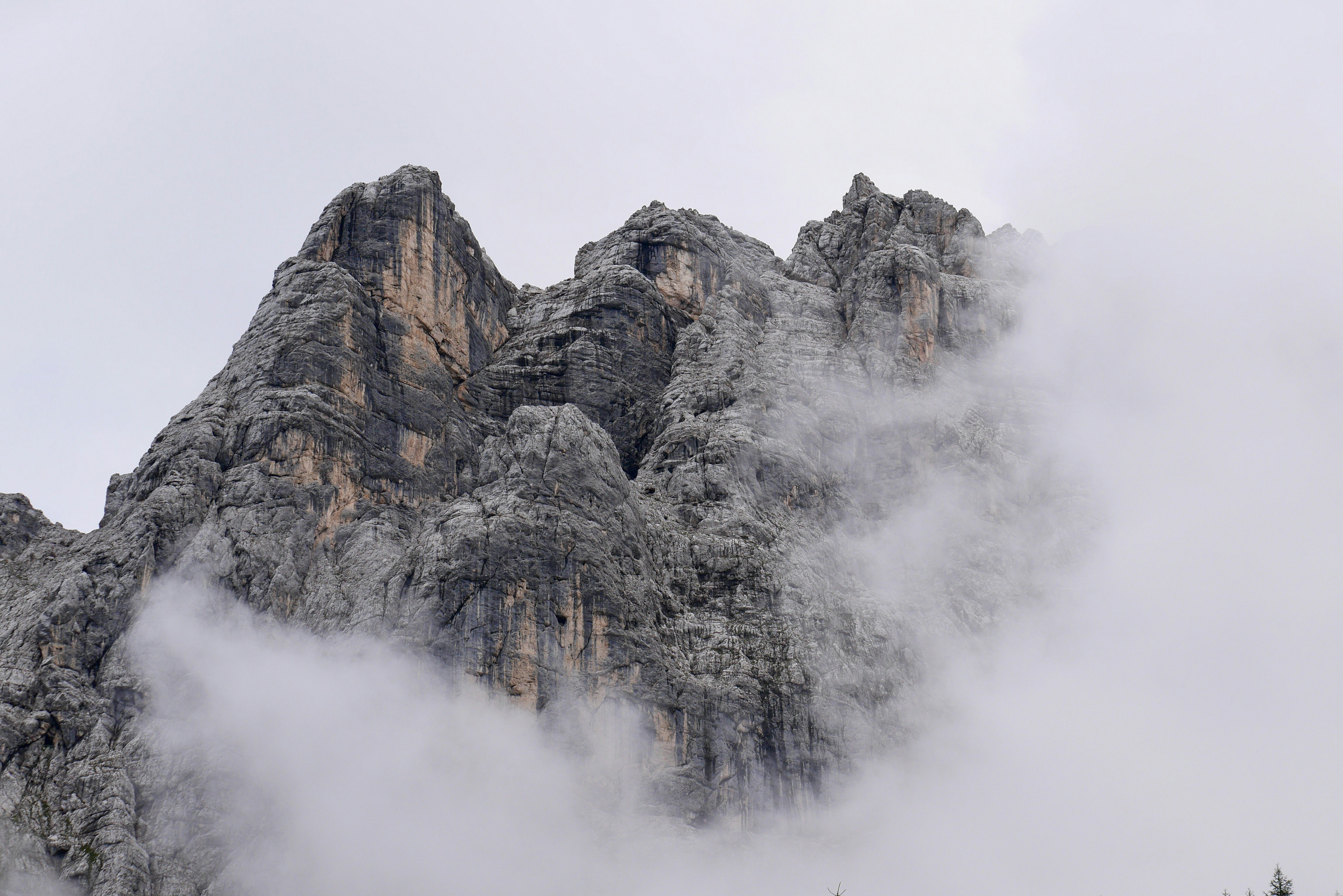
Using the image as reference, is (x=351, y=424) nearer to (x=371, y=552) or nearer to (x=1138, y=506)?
(x=371, y=552)

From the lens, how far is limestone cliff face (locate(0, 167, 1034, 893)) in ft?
337

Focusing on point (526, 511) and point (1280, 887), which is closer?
point (1280, 887)

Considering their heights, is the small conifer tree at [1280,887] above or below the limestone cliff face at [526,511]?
below

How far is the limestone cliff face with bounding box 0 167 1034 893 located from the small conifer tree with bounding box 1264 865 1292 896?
30.0 metres

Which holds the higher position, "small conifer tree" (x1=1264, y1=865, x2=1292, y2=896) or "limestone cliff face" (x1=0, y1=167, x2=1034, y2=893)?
"limestone cliff face" (x1=0, y1=167, x2=1034, y2=893)

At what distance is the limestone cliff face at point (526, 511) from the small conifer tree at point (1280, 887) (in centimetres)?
3001

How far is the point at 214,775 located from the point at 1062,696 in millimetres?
68299

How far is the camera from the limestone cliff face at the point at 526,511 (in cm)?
10275

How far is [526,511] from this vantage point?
10919 centimetres

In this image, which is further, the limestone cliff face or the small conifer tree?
the limestone cliff face

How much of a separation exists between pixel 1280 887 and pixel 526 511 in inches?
2302

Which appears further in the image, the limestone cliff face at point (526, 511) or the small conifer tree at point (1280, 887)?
the limestone cliff face at point (526, 511)

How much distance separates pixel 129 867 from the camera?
92.9 meters

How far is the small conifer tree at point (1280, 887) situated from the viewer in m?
91.1
